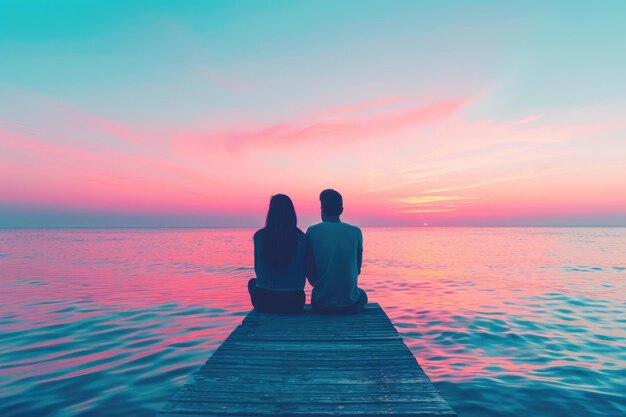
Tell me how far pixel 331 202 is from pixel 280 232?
3.99ft

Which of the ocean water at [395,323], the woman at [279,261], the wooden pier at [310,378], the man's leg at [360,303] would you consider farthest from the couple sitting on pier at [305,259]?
the ocean water at [395,323]

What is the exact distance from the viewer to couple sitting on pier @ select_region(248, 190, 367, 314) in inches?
297

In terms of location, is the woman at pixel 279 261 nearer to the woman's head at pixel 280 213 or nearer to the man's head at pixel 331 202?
the woman's head at pixel 280 213

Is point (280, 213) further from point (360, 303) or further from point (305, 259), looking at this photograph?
point (360, 303)

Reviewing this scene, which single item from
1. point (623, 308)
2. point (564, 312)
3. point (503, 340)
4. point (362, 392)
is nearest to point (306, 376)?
point (362, 392)

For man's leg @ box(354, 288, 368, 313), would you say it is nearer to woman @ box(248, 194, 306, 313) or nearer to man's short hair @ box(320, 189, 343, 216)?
woman @ box(248, 194, 306, 313)

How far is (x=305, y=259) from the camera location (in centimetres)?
785

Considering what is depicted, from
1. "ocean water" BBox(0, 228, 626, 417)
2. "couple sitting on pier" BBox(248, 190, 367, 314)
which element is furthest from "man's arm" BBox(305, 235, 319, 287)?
"ocean water" BBox(0, 228, 626, 417)

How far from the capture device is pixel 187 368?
28.6 ft

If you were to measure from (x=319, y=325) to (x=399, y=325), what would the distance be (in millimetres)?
6208

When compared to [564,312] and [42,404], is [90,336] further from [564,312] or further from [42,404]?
[564,312]

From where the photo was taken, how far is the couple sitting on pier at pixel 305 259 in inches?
297

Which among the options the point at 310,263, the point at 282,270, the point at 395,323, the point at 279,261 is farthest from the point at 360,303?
the point at 395,323

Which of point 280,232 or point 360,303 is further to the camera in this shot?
point 360,303
